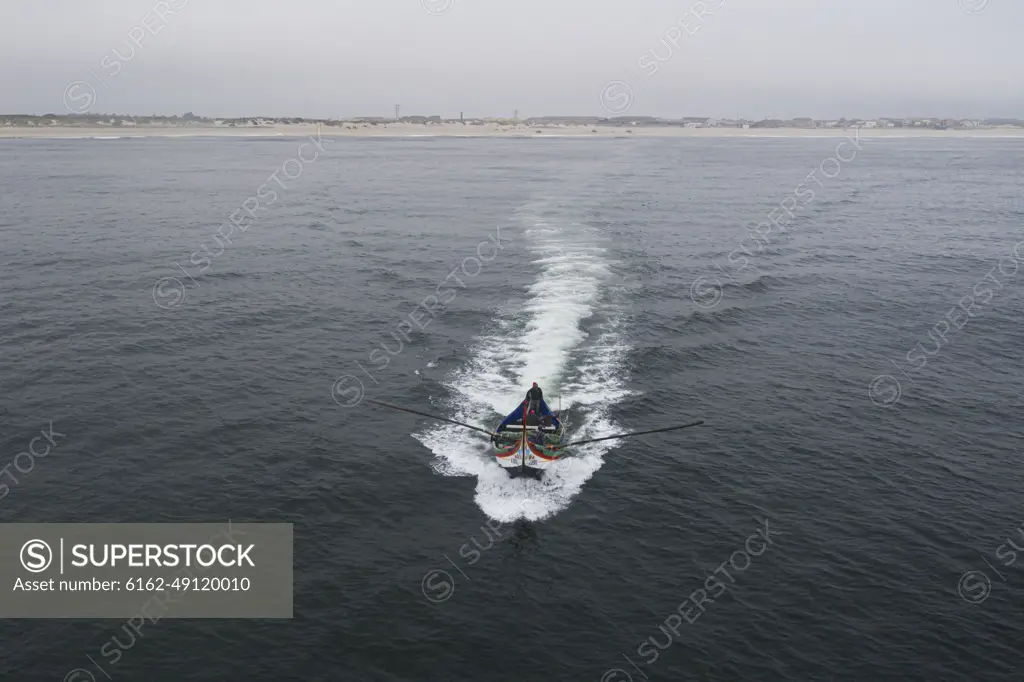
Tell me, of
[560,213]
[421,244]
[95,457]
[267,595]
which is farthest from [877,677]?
[560,213]

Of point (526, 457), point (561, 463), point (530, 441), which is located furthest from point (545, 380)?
point (526, 457)

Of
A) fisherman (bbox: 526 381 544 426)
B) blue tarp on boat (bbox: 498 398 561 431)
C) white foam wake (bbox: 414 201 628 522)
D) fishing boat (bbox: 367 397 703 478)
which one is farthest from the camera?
fisherman (bbox: 526 381 544 426)

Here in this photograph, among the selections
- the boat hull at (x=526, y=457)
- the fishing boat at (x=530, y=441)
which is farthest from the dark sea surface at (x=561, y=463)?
the fishing boat at (x=530, y=441)

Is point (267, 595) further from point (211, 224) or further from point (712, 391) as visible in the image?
point (211, 224)

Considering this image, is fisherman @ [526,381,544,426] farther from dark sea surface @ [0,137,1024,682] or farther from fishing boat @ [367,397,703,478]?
dark sea surface @ [0,137,1024,682]

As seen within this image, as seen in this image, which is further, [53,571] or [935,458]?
[935,458]

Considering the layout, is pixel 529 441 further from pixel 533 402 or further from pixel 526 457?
pixel 533 402

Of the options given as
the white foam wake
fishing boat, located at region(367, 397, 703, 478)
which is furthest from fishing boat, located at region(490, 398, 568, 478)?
the white foam wake
